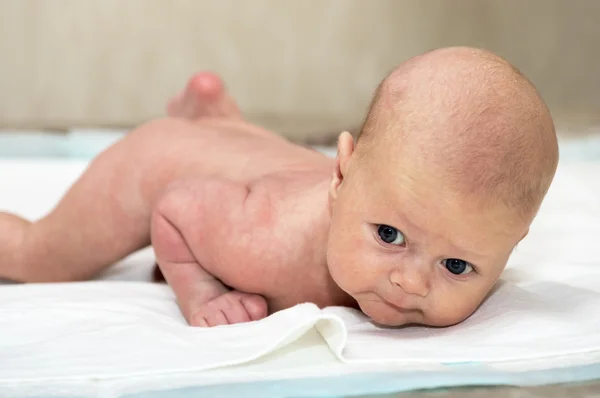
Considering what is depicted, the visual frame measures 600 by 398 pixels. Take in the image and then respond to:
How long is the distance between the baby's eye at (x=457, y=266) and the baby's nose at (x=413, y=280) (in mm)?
29

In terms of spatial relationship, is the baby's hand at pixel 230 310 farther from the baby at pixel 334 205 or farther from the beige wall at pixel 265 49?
the beige wall at pixel 265 49

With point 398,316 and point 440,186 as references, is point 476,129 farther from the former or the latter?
point 398,316

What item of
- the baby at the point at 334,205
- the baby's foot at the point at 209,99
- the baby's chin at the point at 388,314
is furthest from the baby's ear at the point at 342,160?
the baby's foot at the point at 209,99

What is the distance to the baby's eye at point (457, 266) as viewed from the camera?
89 cm

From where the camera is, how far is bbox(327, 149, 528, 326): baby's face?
845 millimetres

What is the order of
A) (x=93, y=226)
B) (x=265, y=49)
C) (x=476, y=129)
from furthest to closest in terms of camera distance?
(x=265, y=49) → (x=93, y=226) → (x=476, y=129)

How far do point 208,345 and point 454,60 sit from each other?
397 mm

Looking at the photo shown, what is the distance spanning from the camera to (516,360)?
0.82 meters

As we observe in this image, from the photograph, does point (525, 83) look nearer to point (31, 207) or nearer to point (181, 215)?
point (181, 215)

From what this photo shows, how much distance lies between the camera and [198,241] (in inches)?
43.6

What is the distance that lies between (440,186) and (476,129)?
67 mm

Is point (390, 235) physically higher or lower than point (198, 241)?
higher

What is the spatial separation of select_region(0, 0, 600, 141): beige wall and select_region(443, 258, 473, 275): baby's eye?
1.46 m

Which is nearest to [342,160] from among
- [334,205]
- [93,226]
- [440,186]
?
[334,205]
